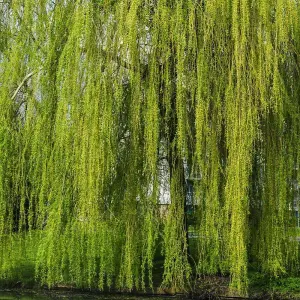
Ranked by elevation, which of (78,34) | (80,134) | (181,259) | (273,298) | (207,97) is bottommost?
(273,298)

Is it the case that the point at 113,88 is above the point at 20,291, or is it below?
above

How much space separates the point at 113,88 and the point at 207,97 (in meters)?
1.27

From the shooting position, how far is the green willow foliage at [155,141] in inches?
267

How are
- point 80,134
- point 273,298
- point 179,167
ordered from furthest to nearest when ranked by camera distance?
point 273,298 < point 179,167 < point 80,134

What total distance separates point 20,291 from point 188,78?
4462 mm

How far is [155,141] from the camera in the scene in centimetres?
689

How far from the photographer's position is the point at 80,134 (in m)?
6.79

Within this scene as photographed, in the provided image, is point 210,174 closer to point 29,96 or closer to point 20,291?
point 29,96

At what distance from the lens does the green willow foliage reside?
6773mm

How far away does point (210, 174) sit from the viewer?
6.96 meters

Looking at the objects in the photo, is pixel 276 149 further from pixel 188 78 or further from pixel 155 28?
pixel 155 28

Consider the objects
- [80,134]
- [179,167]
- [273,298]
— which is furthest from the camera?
[273,298]

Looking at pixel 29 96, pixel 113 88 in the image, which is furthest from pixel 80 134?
pixel 29 96

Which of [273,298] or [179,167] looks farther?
[273,298]
